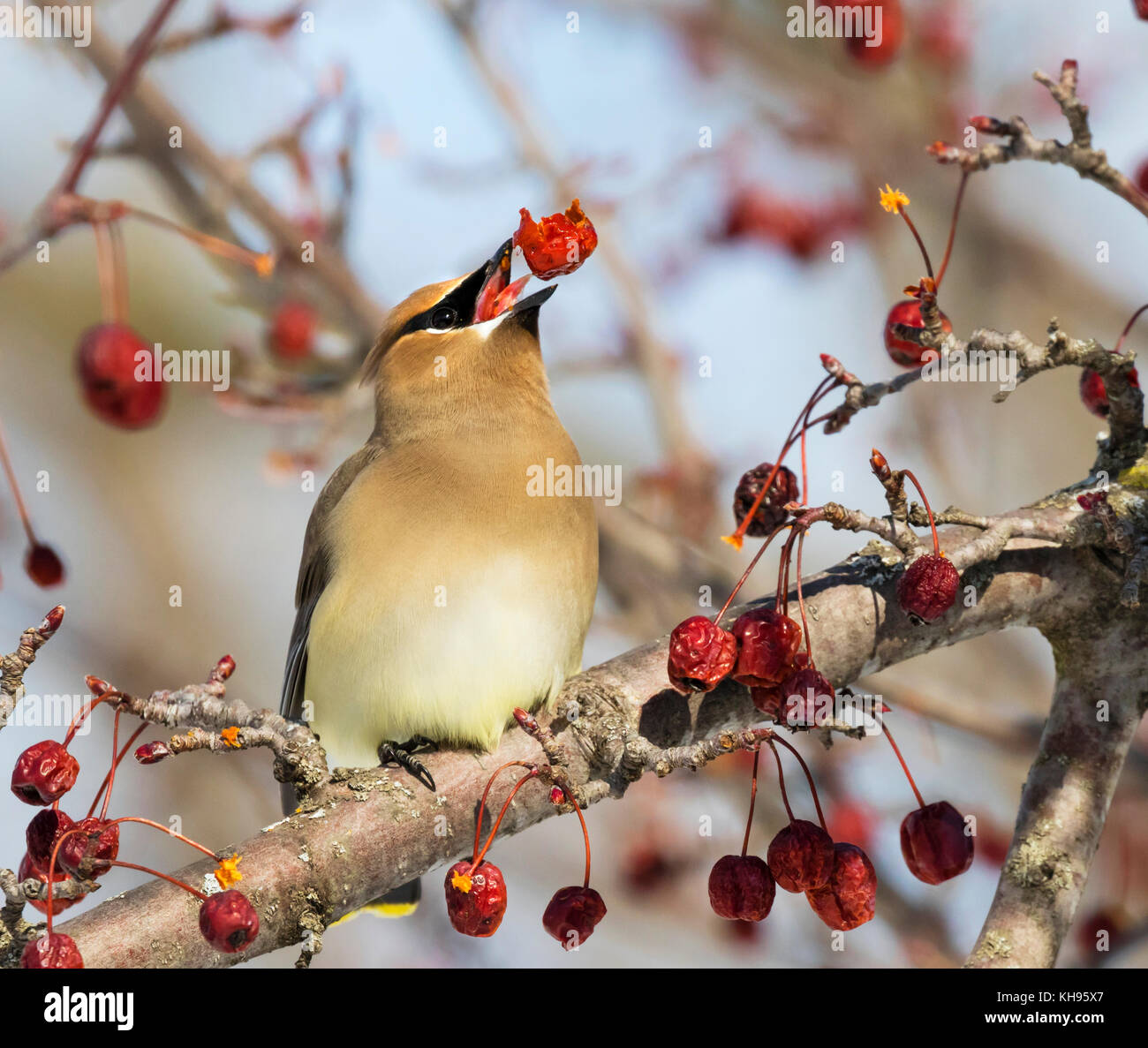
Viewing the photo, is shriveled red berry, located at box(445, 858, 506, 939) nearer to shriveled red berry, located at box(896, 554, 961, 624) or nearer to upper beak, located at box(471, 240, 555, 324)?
shriveled red berry, located at box(896, 554, 961, 624)

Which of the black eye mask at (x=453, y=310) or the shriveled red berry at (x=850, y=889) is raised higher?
the black eye mask at (x=453, y=310)

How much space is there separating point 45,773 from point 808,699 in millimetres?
1394

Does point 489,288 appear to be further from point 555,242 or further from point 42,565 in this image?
point 42,565

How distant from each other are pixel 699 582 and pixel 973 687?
2238 millimetres

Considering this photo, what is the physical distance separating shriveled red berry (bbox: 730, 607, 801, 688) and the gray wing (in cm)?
167

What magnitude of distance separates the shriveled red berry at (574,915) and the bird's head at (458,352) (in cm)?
174

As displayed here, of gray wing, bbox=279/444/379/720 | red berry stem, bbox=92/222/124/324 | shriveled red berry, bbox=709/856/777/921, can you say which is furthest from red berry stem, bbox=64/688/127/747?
gray wing, bbox=279/444/379/720

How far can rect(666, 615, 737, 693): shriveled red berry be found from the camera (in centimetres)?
252

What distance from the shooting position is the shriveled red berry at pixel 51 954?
79.7 inches

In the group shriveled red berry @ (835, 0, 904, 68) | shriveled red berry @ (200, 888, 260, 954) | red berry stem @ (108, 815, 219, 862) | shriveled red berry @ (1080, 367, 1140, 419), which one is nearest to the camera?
red berry stem @ (108, 815, 219, 862)

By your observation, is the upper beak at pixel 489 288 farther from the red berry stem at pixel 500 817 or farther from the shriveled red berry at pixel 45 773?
the shriveled red berry at pixel 45 773

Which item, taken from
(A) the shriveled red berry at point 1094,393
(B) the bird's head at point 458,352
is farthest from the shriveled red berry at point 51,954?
(A) the shriveled red berry at point 1094,393

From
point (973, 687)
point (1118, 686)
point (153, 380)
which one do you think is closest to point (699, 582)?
point (1118, 686)
